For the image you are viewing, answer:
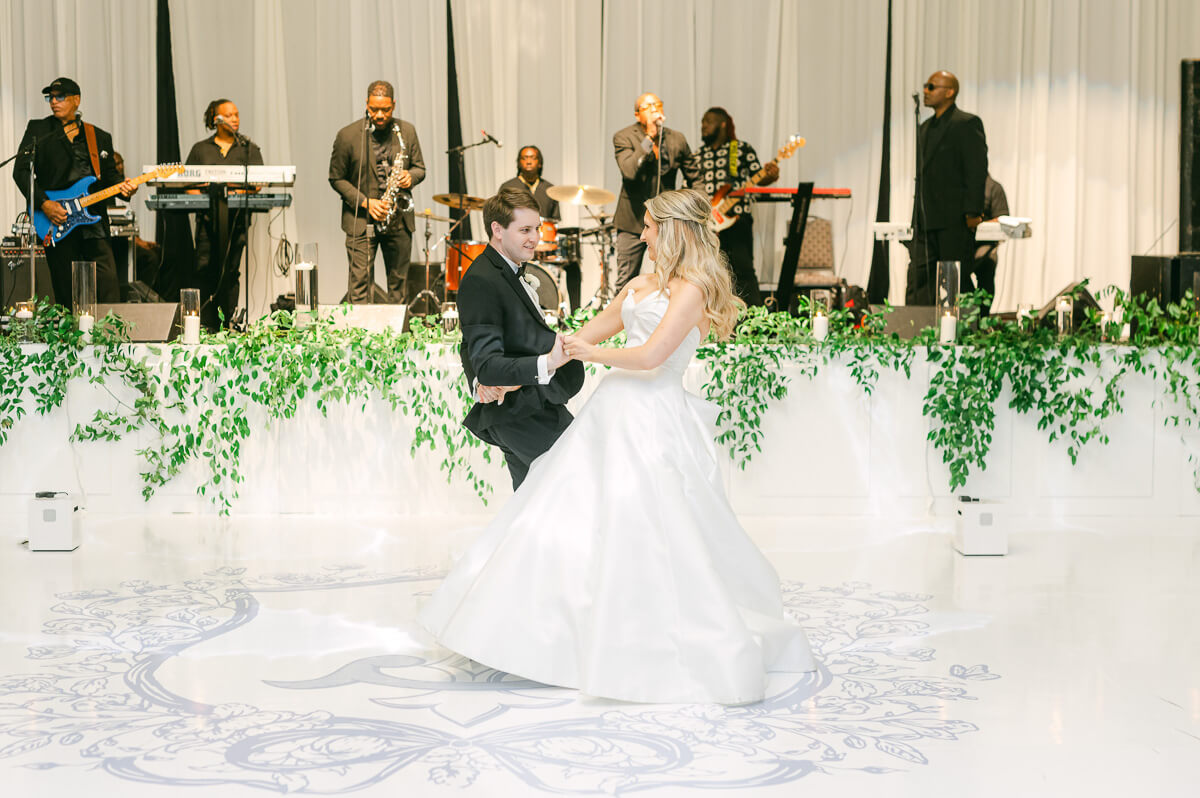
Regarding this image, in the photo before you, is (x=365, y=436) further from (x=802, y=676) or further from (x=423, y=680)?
(x=802, y=676)

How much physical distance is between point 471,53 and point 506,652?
8461 mm

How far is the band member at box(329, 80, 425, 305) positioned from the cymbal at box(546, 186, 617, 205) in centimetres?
110

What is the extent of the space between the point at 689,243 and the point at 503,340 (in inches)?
29.5

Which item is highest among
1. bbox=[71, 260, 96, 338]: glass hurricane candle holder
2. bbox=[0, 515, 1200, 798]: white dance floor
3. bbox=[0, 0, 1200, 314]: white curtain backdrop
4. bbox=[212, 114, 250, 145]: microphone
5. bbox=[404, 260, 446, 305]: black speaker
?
bbox=[0, 0, 1200, 314]: white curtain backdrop

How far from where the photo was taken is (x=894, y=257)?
11.3 meters

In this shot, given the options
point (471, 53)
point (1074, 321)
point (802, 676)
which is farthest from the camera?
point (471, 53)

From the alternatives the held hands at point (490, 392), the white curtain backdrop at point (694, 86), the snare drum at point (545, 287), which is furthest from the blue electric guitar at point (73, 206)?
the held hands at point (490, 392)

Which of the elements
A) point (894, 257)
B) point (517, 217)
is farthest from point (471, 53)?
point (517, 217)

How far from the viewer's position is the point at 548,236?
917 centimetres

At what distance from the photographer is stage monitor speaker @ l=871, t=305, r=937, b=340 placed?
23.6 ft

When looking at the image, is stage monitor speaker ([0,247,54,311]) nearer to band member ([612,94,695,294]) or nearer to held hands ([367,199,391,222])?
held hands ([367,199,391,222])

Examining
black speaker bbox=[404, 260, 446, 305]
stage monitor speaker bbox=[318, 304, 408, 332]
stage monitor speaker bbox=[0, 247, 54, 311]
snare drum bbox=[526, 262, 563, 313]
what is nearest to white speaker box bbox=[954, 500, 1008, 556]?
stage monitor speaker bbox=[318, 304, 408, 332]

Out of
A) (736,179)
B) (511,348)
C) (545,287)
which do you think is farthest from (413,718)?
(736,179)

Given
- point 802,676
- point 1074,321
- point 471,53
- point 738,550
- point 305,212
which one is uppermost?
point 471,53
